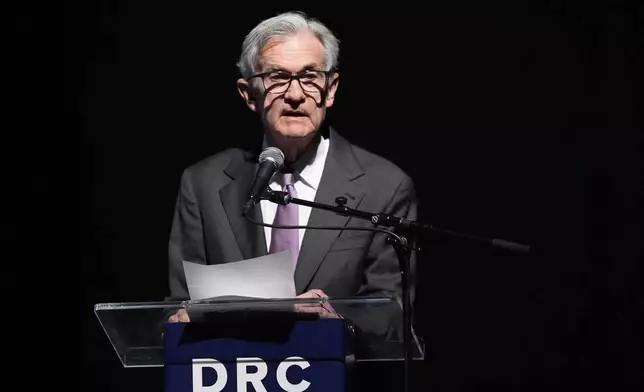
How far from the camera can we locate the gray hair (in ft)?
11.8

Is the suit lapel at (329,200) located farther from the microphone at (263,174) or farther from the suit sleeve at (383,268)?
the microphone at (263,174)

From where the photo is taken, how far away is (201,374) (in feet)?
9.16

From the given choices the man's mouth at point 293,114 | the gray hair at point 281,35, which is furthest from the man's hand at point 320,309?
the gray hair at point 281,35

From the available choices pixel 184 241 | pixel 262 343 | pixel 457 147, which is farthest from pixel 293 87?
pixel 457 147

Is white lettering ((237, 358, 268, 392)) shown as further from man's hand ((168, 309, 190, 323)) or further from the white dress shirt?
the white dress shirt

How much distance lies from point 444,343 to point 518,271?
381mm

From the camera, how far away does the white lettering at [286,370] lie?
2777 millimetres

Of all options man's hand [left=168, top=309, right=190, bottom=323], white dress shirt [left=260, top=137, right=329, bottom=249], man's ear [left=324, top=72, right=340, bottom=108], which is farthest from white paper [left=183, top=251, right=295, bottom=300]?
man's ear [left=324, top=72, right=340, bottom=108]

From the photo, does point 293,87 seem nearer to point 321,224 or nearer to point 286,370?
point 321,224

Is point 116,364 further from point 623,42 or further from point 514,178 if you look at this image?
point 623,42

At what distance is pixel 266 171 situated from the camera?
9.37 feet

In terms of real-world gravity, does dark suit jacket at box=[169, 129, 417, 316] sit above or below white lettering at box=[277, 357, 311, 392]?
above

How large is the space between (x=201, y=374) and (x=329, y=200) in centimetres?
96

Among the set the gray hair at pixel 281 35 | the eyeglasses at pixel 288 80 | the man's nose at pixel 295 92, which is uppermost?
the gray hair at pixel 281 35
